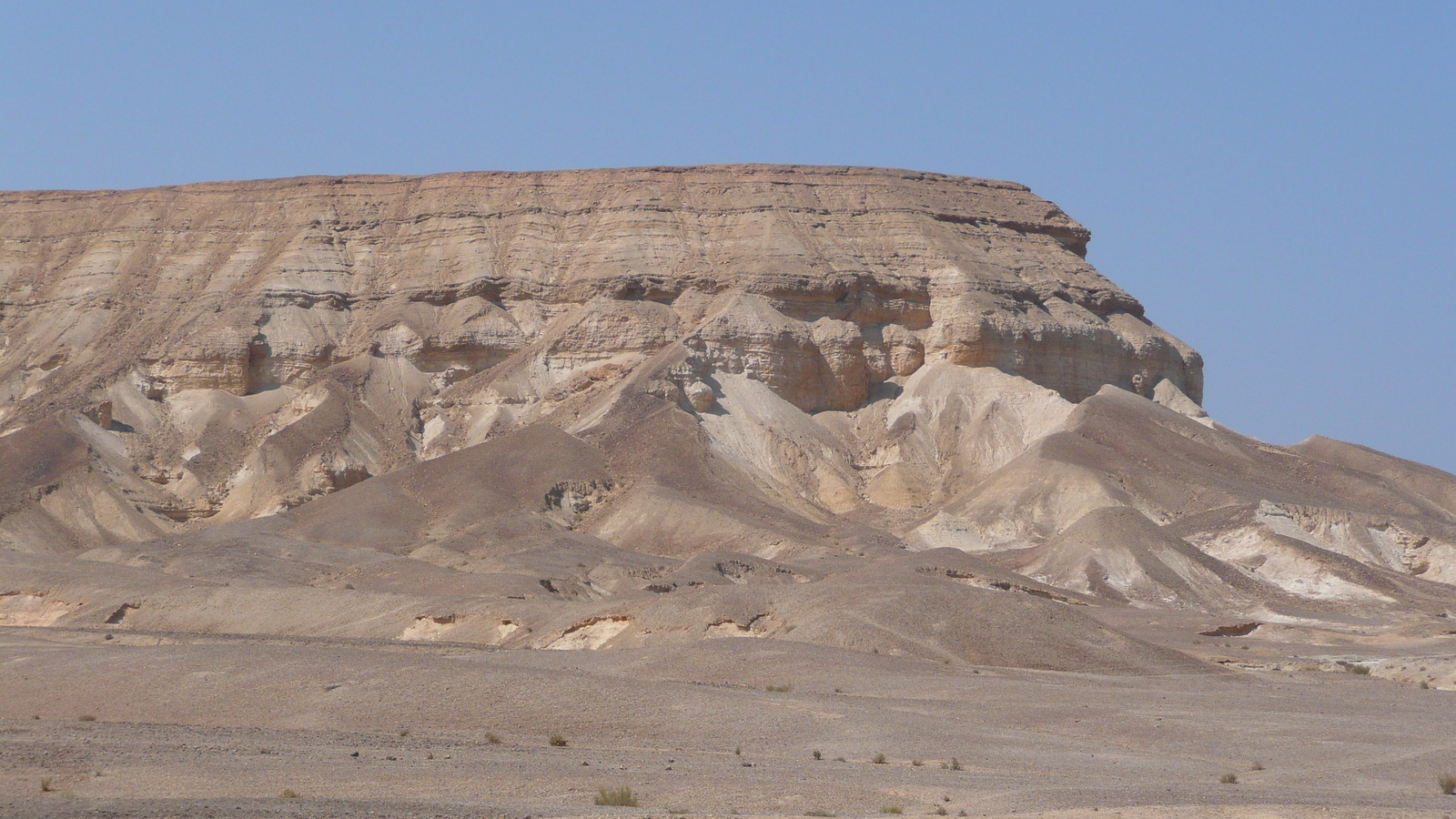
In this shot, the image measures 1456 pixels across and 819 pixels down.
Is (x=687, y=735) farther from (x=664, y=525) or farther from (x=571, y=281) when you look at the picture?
(x=571, y=281)

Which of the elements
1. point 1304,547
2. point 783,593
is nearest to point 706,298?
point 1304,547

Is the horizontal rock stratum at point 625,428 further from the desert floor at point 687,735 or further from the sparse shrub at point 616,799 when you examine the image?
the sparse shrub at point 616,799

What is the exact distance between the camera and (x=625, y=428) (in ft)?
235

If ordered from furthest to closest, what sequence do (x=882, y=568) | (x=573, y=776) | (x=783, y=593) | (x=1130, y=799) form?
(x=882, y=568), (x=783, y=593), (x=573, y=776), (x=1130, y=799)

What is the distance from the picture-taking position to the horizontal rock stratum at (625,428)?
5219 centimetres

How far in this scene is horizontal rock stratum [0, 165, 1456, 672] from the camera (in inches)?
2055

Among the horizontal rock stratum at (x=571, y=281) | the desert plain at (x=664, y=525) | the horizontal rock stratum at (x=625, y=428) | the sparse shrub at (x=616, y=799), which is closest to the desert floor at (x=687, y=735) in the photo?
the desert plain at (x=664, y=525)

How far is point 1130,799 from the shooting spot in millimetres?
18109

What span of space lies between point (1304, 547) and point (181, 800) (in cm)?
5299

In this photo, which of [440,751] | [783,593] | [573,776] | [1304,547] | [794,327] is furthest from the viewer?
[794,327]

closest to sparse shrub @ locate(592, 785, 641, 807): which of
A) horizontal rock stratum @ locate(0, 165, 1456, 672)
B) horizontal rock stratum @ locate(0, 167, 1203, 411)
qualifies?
horizontal rock stratum @ locate(0, 165, 1456, 672)

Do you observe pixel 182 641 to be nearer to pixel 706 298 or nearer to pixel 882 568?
pixel 882 568

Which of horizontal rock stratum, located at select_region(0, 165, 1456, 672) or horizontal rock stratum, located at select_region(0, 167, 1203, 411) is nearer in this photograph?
horizontal rock stratum, located at select_region(0, 165, 1456, 672)

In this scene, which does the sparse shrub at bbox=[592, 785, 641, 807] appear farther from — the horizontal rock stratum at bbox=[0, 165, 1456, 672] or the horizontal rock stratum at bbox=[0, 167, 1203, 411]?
the horizontal rock stratum at bbox=[0, 167, 1203, 411]
